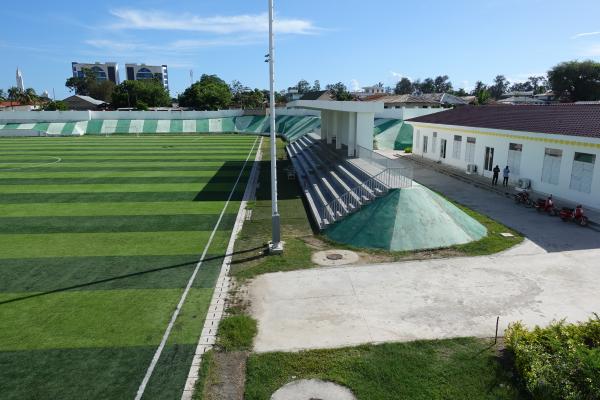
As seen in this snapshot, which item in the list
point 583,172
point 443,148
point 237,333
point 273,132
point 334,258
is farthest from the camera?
point 443,148

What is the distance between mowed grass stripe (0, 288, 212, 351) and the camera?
971 cm

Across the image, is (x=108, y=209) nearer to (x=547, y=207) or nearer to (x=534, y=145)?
(x=547, y=207)

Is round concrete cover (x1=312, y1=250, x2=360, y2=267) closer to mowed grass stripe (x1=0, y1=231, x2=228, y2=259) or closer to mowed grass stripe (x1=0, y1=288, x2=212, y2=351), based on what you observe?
mowed grass stripe (x1=0, y1=288, x2=212, y2=351)

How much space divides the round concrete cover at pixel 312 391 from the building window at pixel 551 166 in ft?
63.8

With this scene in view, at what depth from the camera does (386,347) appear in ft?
30.6

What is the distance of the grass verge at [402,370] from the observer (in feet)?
26.0

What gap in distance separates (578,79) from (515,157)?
8439 centimetres

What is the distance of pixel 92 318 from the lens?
35.2 ft

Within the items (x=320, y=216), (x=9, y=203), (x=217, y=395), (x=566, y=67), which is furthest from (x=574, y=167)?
(x=566, y=67)

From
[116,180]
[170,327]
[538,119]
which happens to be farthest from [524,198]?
[116,180]

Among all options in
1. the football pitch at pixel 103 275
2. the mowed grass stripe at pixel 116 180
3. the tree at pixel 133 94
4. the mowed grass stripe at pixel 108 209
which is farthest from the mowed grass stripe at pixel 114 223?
the tree at pixel 133 94

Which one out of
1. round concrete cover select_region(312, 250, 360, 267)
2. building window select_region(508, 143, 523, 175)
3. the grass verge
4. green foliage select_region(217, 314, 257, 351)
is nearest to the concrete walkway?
green foliage select_region(217, 314, 257, 351)

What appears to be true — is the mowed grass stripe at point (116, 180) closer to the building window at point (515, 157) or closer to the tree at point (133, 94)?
the building window at point (515, 157)

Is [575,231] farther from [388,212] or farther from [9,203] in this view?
[9,203]
